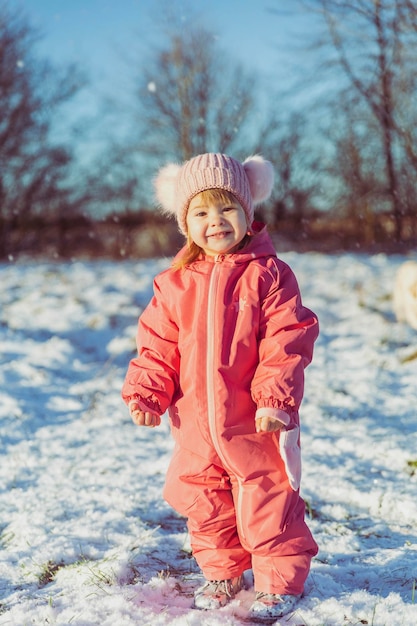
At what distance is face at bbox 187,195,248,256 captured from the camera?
2299mm

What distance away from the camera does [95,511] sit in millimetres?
3117

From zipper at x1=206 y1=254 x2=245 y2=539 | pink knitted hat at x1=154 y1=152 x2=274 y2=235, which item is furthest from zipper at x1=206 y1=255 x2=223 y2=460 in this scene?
pink knitted hat at x1=154 y1=152 x2=274 y2=235

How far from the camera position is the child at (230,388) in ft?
7.09

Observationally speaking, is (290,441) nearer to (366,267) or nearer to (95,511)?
→ (95,511)

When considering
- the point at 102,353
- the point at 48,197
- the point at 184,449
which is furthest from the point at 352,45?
the point at 48,197

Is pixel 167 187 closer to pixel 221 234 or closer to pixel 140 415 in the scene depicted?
pixel 221 234

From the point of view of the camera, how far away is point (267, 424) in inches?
82.4

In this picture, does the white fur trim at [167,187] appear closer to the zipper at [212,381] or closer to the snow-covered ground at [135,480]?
the zipper at [212,381]

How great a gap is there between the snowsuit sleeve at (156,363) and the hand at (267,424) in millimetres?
361

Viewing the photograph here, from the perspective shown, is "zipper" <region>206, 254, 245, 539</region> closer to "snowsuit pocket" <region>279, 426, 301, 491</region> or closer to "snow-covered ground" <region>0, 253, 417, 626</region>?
"snowsuit pocket" <region>279, 426, 301, 491</region>

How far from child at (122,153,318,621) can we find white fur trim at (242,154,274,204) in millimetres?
80

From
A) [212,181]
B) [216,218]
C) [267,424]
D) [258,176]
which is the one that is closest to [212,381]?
[267,424]

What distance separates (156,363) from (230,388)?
0.30m

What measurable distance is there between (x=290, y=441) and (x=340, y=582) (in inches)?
27.1
